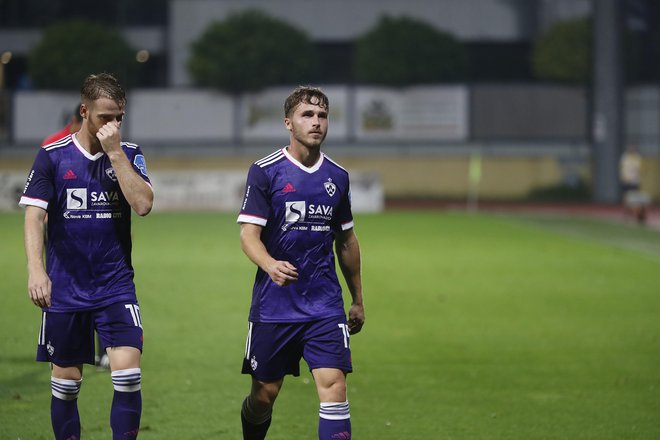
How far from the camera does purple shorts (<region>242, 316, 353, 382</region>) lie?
21.6 ft

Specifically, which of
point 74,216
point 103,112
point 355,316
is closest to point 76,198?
point 74,216

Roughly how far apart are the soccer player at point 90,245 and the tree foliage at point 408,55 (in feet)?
133

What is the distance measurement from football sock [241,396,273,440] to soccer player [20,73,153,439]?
67cm

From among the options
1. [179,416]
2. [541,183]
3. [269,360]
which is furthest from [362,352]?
[541,183]

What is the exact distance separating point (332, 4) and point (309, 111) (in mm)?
44336

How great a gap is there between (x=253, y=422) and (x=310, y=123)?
5.65 feet

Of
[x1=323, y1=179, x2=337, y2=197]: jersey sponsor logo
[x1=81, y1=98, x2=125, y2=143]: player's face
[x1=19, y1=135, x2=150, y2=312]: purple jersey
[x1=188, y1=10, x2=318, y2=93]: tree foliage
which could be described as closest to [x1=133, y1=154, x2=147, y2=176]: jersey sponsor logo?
[x1=19, y1=135, x2=150, y2=312]: purple jersey

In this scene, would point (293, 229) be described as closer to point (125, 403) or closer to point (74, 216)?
point (74, 216)

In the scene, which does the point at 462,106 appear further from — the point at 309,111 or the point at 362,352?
the point at 309,111

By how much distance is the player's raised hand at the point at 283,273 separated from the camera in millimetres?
6277

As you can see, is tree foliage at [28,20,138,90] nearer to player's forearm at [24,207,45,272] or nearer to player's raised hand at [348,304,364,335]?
player's raised hand at [348,304,364,335]

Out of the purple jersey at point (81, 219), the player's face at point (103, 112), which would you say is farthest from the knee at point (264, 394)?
the player's face at point (103, 112)

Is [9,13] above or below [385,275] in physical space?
above

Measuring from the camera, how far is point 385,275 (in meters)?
18.7
